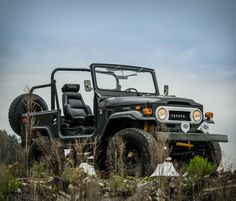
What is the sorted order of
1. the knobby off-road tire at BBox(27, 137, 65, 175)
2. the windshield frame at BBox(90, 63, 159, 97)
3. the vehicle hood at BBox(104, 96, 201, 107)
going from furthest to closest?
1. the windshield frame at BBox(90, 63, 159, 97)
2. the vehicle hood at BBox(104, 96, 201, 107)
3. the knobby off-road tire at BBox(27, 137, 65, 175)

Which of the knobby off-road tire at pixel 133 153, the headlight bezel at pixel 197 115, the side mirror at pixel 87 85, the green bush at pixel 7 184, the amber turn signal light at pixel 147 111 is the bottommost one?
the green bush at pixel 7 184

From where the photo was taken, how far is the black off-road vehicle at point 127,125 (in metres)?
9.80

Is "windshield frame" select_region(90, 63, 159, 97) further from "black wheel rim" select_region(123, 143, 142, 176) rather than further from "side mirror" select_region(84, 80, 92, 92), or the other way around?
"black wheel rim" select_region(123, 143, 142, 176)

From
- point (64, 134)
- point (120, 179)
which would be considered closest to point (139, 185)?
point (120, 179)

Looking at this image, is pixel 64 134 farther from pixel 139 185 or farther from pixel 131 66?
pixel 139 185

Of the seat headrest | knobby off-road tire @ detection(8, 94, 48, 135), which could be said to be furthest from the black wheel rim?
knobby off-road tire @ detection(8, 94, 48, 135)

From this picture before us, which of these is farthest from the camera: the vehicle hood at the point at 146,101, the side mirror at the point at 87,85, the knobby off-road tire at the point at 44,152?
the side mirror at the point at 87,85

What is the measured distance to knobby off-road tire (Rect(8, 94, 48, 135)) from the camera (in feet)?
42.1

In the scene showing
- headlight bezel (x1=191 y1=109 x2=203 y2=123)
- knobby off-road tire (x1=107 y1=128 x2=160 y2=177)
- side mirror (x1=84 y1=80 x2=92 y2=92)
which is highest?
side mirror (x1=84 y1=80 x2=92 y2=92)

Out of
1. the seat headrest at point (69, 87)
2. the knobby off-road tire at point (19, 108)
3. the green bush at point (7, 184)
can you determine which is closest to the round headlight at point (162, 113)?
the seat headrest at point (69, 87)

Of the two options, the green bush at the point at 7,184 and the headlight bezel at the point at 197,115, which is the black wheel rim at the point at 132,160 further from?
the green bush at the point at 7,184

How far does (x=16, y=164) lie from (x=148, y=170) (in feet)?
6.99

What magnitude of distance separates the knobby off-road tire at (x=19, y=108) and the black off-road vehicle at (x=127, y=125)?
2cm

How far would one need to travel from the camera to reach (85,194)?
7699mm
